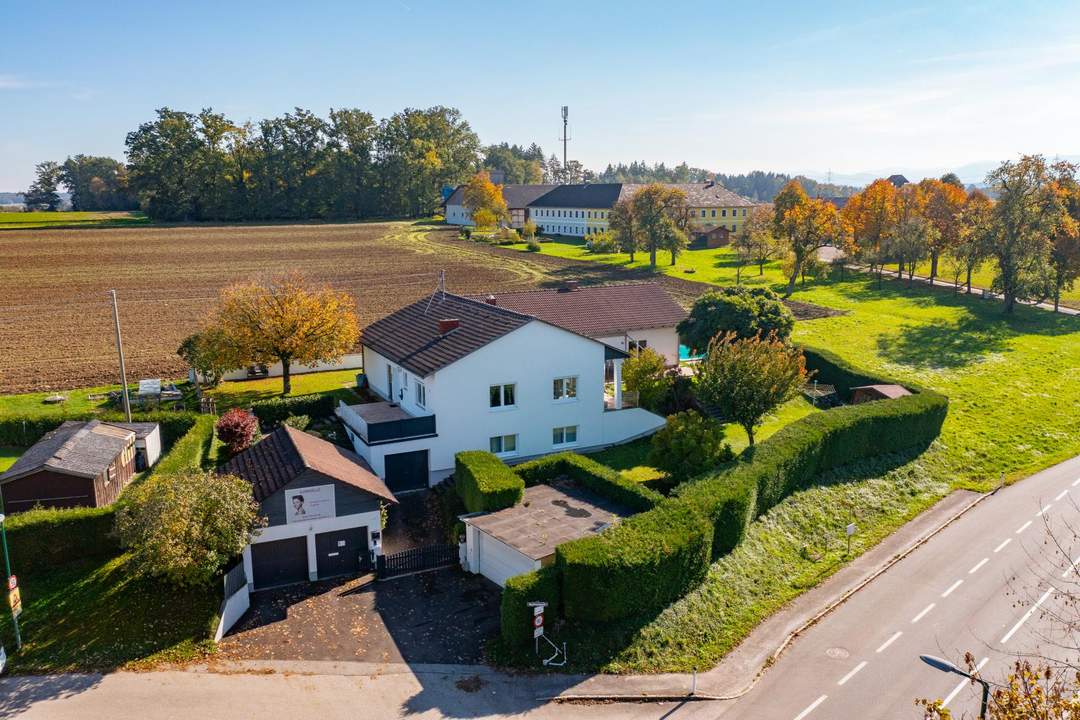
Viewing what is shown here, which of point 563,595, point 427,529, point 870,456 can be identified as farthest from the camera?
point 870,456

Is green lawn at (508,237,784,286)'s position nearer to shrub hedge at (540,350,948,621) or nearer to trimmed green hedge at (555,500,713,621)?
shrub hedge at (540,350,948,621)

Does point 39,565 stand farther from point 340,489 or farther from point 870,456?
point 870,456

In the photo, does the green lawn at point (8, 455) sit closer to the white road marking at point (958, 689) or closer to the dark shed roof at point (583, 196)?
the white road marking at point (958, 689)

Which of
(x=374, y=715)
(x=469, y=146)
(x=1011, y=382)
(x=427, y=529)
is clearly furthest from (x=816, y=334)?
(x=469, y=146)

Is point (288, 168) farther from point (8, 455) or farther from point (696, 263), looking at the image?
point (8, 455)

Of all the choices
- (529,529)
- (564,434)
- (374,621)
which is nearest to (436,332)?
(564,434)

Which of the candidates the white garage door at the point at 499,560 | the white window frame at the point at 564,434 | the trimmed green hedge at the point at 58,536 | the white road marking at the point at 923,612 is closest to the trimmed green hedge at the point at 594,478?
the white garage door at the point at 499,560
